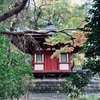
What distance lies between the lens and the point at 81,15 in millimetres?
9641

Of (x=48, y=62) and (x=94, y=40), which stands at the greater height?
(x=94, y=40)

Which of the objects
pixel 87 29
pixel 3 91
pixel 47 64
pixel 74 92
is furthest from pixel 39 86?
pixel 87 29

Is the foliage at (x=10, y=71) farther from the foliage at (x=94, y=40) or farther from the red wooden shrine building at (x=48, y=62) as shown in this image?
the red wooden shrine building at (x=48, y=62)

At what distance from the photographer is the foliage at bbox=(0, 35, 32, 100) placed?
816 centimetres

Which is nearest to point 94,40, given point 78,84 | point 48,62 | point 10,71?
point 10,71

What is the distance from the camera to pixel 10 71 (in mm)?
8398

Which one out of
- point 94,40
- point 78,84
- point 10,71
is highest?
point 94,40

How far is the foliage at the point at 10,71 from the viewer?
8156 millimetres

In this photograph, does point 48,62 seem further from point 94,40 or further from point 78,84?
point 94,40

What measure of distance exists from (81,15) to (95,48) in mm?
4531

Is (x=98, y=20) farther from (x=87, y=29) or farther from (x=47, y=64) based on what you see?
(x=47, y=64)

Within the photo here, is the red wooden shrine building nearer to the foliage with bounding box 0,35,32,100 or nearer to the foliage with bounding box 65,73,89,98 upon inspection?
the foliage with bounding box 65,73,89,98

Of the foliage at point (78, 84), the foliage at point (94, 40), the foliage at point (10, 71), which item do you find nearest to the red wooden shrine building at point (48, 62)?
the foliage at point (78, 84)

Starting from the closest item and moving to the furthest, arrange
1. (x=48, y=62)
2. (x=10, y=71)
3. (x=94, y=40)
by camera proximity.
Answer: (x=94, y=40), (x=10, y=71), (x=48, y=62)
